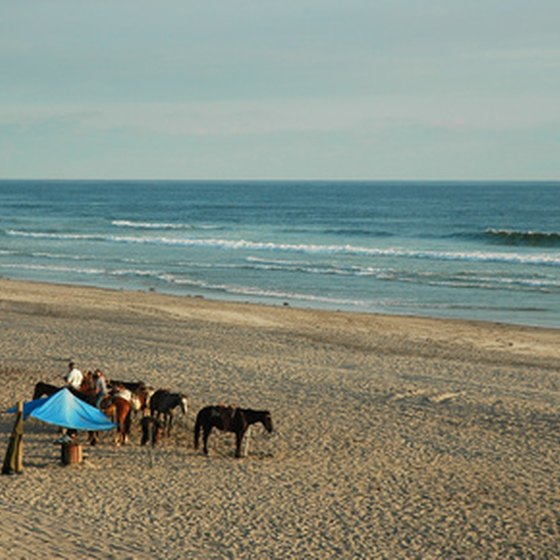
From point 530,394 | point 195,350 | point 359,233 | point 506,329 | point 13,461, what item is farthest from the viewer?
point 359,233

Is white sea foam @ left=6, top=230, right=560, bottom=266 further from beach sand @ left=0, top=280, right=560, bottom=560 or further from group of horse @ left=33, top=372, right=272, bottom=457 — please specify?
group of horse @ left=33, top=372, right=272, bottom=457

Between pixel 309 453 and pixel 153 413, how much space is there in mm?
3272

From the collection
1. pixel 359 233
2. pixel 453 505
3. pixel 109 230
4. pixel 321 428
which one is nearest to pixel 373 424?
pixel 321 428

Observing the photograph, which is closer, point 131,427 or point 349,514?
point 349,514

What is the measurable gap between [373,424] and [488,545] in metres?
6.37

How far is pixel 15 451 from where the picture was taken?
606 inches

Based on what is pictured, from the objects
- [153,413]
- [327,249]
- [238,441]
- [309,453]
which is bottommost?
[309,453]

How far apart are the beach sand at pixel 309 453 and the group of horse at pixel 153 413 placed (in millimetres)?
353

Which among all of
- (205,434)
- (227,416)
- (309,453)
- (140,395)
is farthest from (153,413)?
(309,453)

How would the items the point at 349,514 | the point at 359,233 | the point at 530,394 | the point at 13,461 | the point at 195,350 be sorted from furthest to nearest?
the point at 359,233
the point at 195,350
the point at 530,394
the point at 13,461
the point at 349,514

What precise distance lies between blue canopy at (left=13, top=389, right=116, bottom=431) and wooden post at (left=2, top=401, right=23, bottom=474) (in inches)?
27.5

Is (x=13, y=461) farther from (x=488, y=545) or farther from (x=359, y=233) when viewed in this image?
(x=359, y=233)

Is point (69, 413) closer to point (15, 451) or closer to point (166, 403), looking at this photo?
point (15, 451)

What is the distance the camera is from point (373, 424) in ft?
62.5
